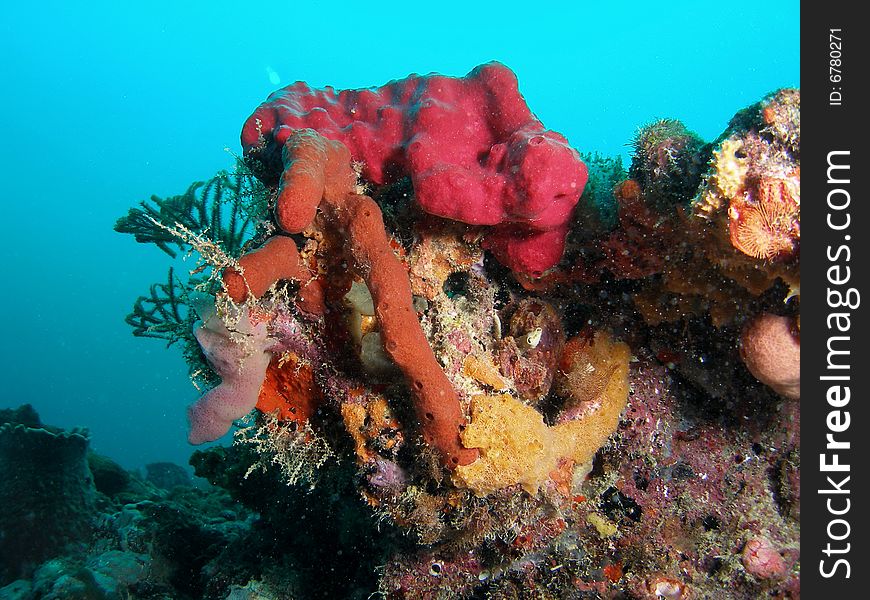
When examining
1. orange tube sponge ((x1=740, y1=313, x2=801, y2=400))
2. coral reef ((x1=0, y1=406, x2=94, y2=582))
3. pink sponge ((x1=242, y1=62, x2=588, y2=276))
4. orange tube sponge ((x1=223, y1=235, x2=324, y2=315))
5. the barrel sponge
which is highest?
pink sponge ((x1=242, y1=62, x2=588, y2=276))

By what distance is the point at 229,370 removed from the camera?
2.73m

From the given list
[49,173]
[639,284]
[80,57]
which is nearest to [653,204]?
[639,284]

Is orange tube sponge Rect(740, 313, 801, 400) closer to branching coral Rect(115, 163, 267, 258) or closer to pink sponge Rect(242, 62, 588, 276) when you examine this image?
pink sponge Rect(242, 62, 588, 276)

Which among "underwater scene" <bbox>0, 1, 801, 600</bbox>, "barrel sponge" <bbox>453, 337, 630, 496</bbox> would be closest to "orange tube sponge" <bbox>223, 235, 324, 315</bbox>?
"underwater scene" <bbox>0, 1, 801, 600</bbox>

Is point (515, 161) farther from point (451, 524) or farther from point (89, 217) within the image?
point (89, 217)

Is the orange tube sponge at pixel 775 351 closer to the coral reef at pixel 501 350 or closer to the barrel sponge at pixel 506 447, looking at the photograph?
the coral reef at pixel 501 350

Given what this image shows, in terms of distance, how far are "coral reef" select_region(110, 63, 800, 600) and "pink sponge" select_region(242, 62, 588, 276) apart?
1 cm

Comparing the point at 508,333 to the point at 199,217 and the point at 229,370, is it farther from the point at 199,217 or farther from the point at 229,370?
the point at 199,217

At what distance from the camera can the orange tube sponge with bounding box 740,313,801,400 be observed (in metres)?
2.11

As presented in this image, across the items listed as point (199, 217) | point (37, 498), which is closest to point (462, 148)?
point (199, 217)

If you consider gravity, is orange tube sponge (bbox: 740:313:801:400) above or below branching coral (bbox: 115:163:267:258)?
below

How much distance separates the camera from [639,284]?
2.89 m

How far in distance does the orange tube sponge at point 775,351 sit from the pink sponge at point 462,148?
3.46 feet

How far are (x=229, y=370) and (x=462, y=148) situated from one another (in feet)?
6.13
